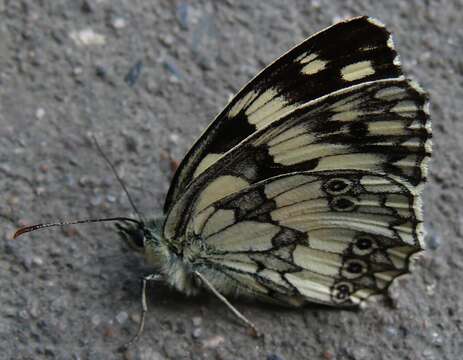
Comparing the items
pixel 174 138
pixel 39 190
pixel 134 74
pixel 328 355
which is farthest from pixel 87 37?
pixel 328 355

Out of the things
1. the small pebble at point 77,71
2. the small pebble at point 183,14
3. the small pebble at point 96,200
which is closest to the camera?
the small pebble at point 96,200

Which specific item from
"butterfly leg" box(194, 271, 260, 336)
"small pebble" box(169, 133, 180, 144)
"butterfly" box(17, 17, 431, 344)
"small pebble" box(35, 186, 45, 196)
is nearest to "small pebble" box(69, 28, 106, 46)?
"small pebble" box(169, 133, 180, 144)

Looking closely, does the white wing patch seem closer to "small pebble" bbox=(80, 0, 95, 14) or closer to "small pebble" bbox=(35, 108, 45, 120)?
"small pebble" bbox=(35, 108, 45, 120)

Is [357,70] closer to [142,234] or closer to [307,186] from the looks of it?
[307,186]

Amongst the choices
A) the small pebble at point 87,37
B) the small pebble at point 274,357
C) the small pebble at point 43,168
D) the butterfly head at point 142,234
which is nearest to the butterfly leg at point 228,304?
the small pebble at point 274,357

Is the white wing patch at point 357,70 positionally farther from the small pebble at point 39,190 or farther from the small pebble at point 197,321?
the small pebble at point 39,190

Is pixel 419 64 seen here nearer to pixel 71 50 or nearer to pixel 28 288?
pixel 71 50

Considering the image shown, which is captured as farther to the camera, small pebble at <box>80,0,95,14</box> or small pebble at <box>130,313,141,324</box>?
small pebble at <box>80,0,95,14</box>

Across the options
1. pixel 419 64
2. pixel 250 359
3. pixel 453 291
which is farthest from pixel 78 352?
pixel 419 64
